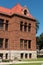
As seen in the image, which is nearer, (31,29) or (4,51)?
(4,51)

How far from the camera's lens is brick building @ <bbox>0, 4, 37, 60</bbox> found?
3847cm

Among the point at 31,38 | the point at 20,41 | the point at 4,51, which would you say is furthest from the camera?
the point at 31,38

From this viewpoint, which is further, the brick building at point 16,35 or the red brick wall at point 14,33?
Result: the red brick wall at point 14,33

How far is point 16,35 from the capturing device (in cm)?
3916

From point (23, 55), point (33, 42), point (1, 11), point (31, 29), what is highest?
point (1, 11)

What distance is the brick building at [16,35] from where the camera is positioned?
126 feet

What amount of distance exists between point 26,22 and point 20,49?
6.75 metres

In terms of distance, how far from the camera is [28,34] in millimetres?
42281

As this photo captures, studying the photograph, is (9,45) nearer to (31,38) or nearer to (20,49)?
(20,49)

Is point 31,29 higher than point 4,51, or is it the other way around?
point 31,29

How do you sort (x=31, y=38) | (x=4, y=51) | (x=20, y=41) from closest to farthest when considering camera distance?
1. (x=4, y=51)
2. (x=20, y=41)
3. (x=31, y=38)

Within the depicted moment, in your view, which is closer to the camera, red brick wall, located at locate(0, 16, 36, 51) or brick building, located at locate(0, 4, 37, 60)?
brick building, located at locate(0, 4, 37, 60)

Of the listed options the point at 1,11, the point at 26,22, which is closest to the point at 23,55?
the point at 26,22

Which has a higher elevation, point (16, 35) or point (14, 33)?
point (14, 33)
